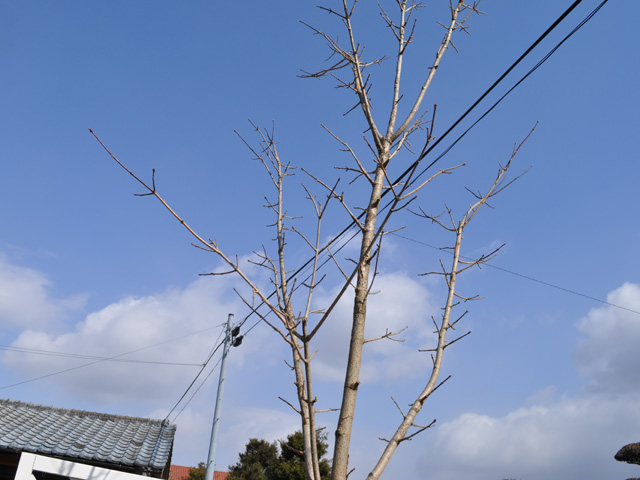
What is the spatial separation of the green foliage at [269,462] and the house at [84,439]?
11.6m

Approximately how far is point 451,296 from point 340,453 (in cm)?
83

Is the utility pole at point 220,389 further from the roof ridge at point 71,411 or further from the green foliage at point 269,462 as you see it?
the green foliage at point 269,462

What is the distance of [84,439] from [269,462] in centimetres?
1681

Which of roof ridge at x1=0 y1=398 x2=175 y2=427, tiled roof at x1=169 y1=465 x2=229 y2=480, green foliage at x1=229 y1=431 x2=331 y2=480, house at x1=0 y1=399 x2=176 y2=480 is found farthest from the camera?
tiled roof at x1=169 y1=465 x2=229 y2=480

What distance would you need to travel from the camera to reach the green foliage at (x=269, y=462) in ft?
62.7

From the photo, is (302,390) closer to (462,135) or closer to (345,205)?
(345,205)

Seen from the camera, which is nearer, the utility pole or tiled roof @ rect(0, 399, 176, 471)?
tiled roof @ rect(0, 399, 176, 471)

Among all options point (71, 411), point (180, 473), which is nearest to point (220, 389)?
point (71, 411)

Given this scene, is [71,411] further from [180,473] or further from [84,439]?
[180,473]

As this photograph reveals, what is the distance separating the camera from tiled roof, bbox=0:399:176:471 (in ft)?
20.5

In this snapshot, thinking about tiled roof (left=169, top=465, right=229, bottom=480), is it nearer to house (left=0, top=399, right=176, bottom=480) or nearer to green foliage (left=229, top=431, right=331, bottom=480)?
green foliage (left=229, top=431, right=331, bottom=480)

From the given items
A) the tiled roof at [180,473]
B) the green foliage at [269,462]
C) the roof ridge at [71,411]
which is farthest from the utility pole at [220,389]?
the tiled roof at [180,473]

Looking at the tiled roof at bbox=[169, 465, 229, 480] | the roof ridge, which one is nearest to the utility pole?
the roof ridge

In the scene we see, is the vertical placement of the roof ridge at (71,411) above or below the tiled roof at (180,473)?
below
